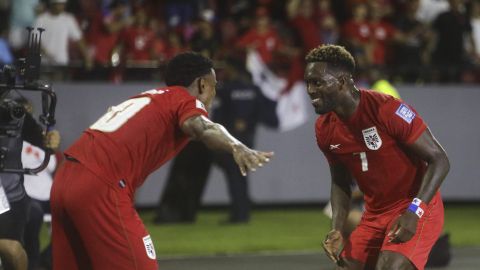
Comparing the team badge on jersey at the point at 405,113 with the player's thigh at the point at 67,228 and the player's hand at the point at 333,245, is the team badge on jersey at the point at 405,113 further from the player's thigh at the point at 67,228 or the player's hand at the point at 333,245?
the player's thigh at the point at 67,228

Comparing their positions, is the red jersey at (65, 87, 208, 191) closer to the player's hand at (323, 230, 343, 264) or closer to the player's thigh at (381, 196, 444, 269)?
the player's hand at (323, 230, 343, 264)

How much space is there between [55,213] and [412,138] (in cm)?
233

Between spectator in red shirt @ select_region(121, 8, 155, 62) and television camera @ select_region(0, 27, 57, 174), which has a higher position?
television camera @ select_region(0, 27, 57, 174)

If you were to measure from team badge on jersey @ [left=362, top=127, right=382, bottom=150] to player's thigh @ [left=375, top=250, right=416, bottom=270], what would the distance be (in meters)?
0.71

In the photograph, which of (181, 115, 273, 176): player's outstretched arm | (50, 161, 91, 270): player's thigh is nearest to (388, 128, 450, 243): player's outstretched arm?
(181, 115, 273, 176): player's outstretched arm

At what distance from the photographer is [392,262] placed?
267 inches

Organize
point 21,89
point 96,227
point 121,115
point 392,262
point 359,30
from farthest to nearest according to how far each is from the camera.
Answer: point 359,30, point 21,89, point 392,262, point 121,115, point 96,227

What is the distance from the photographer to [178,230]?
1448cm

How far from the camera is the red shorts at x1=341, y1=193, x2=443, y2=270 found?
686cm

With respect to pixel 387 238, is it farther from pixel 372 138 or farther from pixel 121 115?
pixel 121 115

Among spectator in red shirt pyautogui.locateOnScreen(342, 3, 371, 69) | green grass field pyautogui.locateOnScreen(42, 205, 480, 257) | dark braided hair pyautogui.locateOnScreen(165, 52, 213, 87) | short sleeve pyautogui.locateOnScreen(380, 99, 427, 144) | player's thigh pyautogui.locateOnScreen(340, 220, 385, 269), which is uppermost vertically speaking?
dark braided hair pyautogui.locateOnScreen(165, 52, 213, 87)

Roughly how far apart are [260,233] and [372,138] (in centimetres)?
721

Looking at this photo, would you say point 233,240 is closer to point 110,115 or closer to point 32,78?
point 32,78

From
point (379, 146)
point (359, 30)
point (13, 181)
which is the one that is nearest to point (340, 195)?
point (379, 146)
